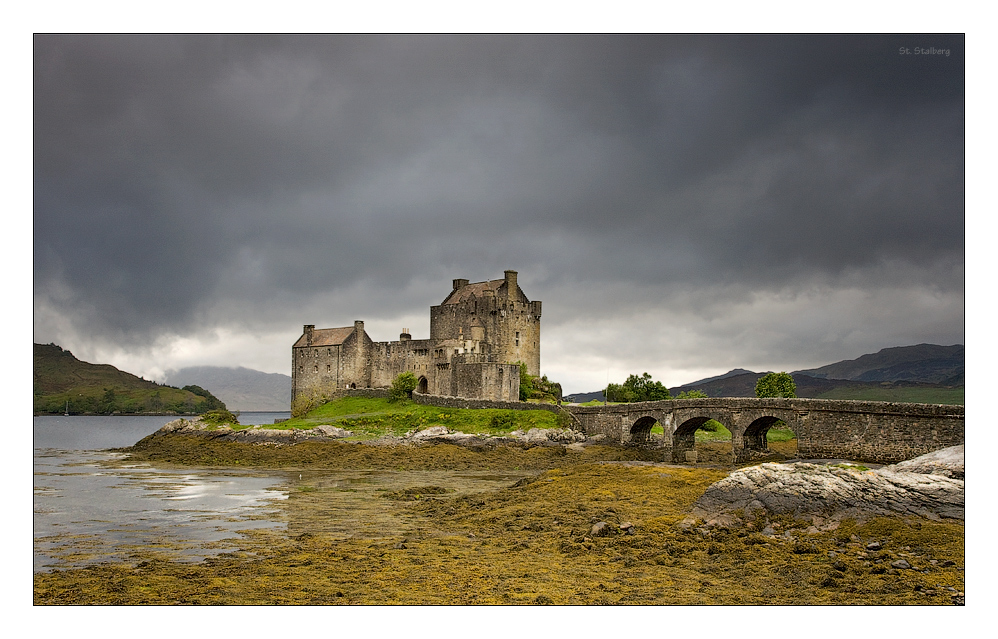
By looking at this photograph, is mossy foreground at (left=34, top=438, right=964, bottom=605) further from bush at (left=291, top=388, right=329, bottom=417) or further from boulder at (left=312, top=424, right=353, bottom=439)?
bush at (left=291, top=388, right=329, bottom=417)

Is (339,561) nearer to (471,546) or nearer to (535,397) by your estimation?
(471,546)

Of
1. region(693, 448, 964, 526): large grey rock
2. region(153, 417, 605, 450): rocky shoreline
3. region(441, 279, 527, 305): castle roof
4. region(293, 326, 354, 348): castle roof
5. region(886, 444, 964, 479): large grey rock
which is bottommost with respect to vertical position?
region(153, 417, 605, 450): rocky shoreline

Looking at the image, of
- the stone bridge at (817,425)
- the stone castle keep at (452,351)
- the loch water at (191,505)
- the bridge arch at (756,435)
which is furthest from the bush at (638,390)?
the loch water at (191,505)

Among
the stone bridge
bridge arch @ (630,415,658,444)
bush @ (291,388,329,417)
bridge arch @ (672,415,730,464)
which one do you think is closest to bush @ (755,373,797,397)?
bridge arch @ (630,415,658,444)

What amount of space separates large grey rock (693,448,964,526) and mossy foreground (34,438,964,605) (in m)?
0.48

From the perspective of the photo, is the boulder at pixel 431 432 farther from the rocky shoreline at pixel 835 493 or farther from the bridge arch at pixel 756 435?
the rocky shoreline at pixel 835 493

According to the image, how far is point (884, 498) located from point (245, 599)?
11566mm

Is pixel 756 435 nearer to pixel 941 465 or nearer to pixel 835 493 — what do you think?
pixel 941 465

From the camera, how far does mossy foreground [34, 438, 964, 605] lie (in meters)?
10.1

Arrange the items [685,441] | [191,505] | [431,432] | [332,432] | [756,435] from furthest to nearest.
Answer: [332,432] → [431,432] → [685,441] → [756,435] → [191,505]

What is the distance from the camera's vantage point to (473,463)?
119ft

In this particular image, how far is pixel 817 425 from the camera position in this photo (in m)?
27.8

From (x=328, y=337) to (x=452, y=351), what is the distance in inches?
540

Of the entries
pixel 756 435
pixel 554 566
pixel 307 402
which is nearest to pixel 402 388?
pixel 307 402
